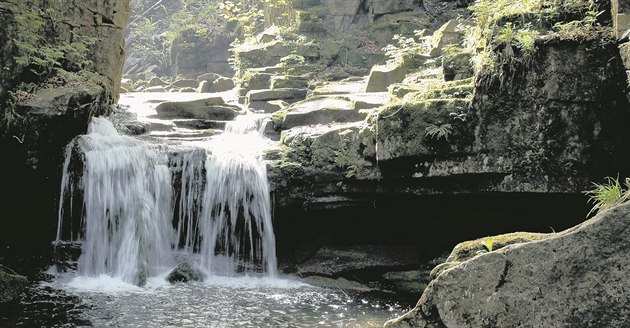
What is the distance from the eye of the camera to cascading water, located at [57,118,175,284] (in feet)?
32.1

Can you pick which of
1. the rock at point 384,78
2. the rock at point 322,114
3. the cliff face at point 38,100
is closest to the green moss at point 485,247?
the rock at point 322,114

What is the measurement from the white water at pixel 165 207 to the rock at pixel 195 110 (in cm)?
388

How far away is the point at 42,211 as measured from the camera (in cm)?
1002

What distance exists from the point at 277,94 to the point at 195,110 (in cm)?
278

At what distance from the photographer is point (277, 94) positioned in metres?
16.6

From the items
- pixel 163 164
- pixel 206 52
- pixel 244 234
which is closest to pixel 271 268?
pixel 244 234

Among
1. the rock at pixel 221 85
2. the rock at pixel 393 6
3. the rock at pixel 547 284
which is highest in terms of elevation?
the rock at pixel 393 6

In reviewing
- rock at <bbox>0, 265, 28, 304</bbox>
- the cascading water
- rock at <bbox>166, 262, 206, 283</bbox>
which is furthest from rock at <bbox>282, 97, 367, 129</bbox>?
rock at <bbox>0, 265, 28, 304</bbox>

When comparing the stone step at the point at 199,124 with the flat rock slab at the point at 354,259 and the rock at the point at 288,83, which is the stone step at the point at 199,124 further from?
the flat rock slab at the point at 354,259

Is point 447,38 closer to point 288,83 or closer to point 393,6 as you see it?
point 288,83

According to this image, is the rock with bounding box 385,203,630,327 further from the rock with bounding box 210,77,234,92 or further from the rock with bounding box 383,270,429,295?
the rock with bounding box 210,77,234,92

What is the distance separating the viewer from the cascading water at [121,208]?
9781 mm

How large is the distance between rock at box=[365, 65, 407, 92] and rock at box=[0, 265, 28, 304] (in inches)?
374

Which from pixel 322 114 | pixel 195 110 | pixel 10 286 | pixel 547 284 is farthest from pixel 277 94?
pixel 547 284
